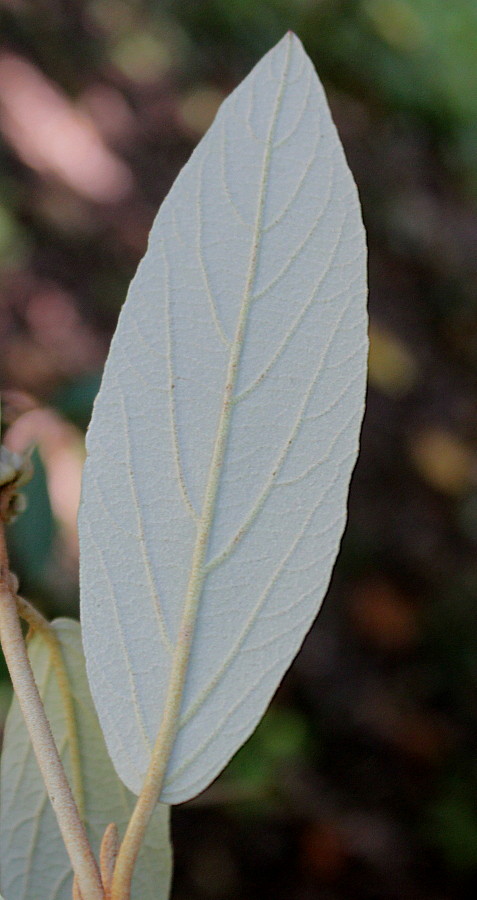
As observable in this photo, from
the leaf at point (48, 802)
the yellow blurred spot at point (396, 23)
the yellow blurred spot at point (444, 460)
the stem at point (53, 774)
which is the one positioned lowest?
the yellow blurred spot at point (444, 460)

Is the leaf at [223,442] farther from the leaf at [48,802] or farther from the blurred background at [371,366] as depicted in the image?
the blurred background at [371,366]

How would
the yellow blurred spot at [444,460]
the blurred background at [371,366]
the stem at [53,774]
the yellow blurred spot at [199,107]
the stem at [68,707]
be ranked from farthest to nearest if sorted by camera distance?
the yellow blurred spot at [199,107] < the yellow blurred spot at [444,460] < the blurred background at [371,366] < the stem at [68,707] < the stem at [53,774]

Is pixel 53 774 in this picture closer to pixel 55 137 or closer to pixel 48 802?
pixel 48 802

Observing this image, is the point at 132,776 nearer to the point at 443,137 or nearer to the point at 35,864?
the point at 35,864

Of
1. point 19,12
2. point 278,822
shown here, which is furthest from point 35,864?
point 19,12

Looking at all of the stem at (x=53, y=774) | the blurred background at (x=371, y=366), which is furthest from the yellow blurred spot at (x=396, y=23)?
the stem at (x=53, y=774)

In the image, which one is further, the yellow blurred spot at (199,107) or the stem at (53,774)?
the yellow blurred spot at (199,107)

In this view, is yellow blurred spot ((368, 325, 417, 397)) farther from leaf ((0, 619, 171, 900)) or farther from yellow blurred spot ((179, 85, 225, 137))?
leaf ((0, 619, 171, 900))
